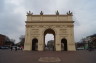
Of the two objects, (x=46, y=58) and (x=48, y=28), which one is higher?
(x=48, y=28)

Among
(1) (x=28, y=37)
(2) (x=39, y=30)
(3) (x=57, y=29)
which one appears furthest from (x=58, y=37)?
(1) (x=28, y=37)

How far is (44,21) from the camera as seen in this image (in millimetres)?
52594

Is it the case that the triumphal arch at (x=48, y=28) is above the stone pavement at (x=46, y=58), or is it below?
above

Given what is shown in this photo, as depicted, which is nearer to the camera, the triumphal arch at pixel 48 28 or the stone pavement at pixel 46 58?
the stone pavement at pixel 46 58

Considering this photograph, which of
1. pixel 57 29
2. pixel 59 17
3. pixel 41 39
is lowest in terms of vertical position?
pixel 41 39

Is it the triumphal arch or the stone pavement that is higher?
the triumphal arch

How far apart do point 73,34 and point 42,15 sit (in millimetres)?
12060

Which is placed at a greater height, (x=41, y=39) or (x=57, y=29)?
(x=57, y=29)

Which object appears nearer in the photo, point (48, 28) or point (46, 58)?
point (46, 58)

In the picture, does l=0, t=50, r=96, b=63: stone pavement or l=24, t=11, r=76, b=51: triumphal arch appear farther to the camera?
l=24, t=11, r=76, b=51: triumphal arch

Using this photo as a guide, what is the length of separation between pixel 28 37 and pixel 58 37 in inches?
390

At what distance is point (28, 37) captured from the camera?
5259cm

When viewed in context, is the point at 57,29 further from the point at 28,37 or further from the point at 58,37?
the point at 28,37

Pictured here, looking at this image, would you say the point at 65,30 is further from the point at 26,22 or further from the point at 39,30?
the point at 26,22
